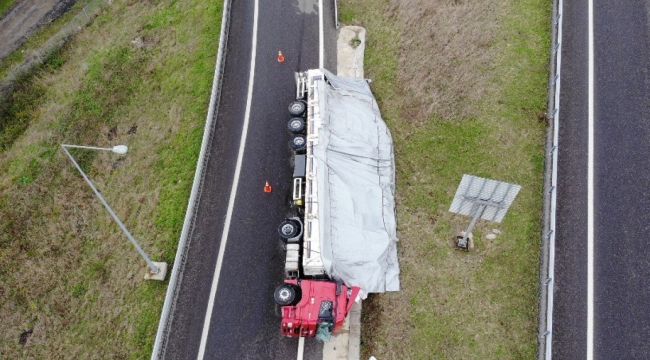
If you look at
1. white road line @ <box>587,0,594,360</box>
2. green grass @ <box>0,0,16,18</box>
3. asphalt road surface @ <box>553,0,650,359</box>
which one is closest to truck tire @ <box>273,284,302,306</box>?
asphalt road surface @ <box>553,0,650,359</box>

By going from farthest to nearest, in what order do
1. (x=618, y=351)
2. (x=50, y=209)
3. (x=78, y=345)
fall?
(x=50, y=209)
(x=78, y=345)
(x=618, y=351)

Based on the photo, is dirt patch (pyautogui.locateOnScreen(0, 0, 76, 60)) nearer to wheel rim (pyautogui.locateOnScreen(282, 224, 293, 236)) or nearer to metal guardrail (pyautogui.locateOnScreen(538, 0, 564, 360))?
wheel rim (pyautogui.locateOnScreen(282, 224, 293, 236))

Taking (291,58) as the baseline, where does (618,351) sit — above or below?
below

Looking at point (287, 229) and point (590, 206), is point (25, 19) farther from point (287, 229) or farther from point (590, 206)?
point (590, 206)

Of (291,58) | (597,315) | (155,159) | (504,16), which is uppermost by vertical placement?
(504,16)

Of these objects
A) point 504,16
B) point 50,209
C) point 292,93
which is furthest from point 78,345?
point 504,16

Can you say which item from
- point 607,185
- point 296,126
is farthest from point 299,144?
point 607,185

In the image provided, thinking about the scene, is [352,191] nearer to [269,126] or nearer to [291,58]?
[269,126]

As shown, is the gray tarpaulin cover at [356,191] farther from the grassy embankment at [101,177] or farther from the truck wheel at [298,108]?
the grassy embankment at [101,177]
